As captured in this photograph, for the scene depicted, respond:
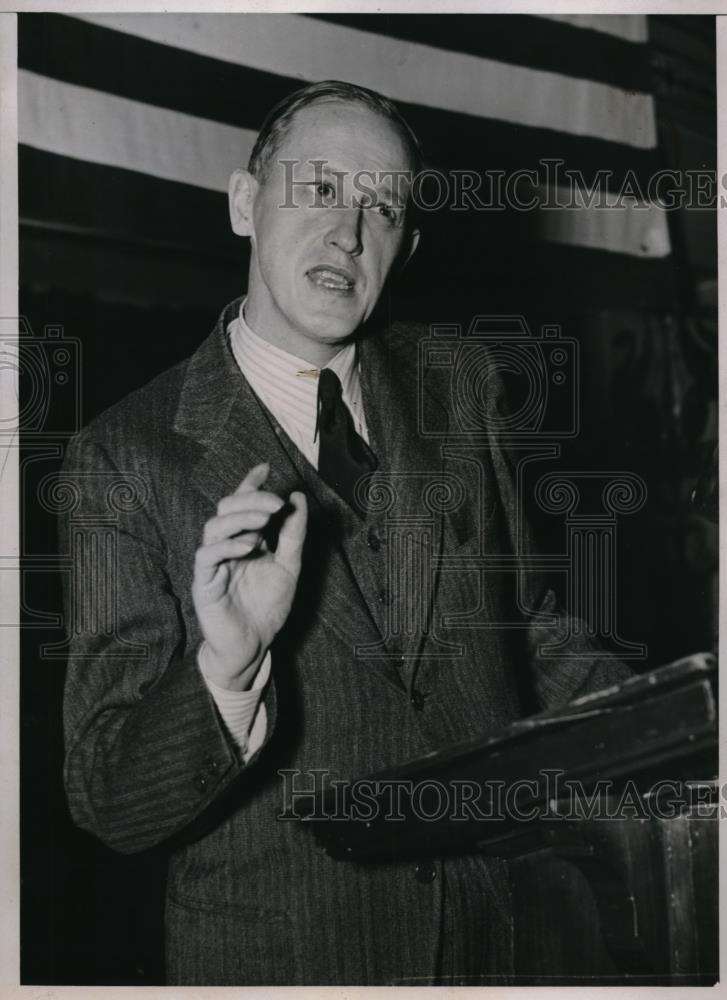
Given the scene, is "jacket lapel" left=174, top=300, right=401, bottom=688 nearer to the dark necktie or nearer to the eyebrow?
the dark necktie

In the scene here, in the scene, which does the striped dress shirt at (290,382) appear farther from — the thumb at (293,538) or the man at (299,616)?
the thumb at (293,538)

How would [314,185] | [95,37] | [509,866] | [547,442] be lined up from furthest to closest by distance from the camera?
[547,442], [95,37], [314,185], [509,866]

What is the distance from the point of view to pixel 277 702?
5.41 ft

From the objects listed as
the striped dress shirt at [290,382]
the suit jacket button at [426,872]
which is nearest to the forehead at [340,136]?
the striped dress shirt at [290,382]

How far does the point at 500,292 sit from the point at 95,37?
0.91 metres

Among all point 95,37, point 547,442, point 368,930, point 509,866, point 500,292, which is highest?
point 95,37

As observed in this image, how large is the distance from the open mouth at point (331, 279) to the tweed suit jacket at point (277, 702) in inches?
7.4

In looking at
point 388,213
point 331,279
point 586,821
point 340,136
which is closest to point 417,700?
point 586,821

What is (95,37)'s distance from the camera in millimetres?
1952

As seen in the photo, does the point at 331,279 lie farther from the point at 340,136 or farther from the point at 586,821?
the point at 586,821

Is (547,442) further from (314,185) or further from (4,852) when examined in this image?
(4,852)

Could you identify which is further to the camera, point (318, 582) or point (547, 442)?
point (547, 442)

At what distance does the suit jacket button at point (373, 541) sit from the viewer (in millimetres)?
1731

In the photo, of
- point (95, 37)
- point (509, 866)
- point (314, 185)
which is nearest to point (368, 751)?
point (509, 866)
